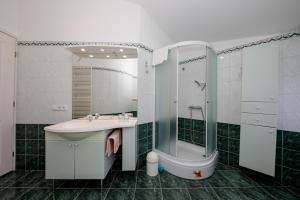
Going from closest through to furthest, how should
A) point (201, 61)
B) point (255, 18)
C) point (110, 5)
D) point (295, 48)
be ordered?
point (295, 48) → point (255, 18) → point (110, 5) → point (201, 61)

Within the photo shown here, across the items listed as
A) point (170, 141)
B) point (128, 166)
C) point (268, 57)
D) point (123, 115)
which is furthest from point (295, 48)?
point (128, 166)

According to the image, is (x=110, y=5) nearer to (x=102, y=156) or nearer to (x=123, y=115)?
(x=123, y=115)

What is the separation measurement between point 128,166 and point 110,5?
2361mm

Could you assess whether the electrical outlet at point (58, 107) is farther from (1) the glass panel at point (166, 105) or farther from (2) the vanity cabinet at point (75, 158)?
(1) the glass panel at point (166, 105)

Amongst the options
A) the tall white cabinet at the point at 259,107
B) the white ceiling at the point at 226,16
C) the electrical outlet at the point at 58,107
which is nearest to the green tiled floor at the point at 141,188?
the tall white cabinet at the point at 259,107

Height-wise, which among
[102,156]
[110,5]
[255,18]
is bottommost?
[102,156]

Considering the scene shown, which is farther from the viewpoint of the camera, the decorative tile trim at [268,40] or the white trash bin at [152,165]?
the white trash bin at [152,165]

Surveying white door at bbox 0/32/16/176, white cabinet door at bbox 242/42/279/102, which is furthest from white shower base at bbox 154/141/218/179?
white door at bbox 0/32/16/176

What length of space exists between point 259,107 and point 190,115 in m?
1.18

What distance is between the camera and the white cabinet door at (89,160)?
152 centimetres

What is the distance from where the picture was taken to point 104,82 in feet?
6.80

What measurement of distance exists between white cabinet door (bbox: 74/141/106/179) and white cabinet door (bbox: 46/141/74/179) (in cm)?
9

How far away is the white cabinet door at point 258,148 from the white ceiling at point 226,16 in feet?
4.98

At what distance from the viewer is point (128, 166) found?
1.80m
